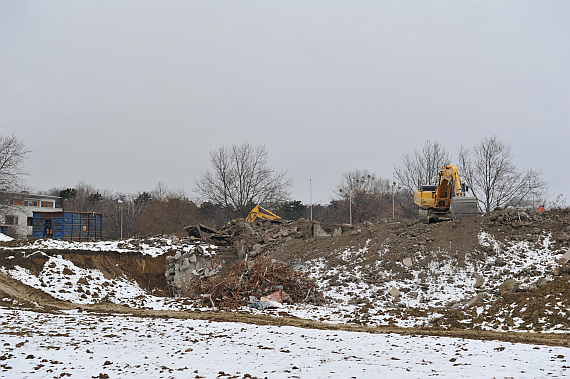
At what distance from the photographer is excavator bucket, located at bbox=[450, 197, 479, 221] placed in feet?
64.4

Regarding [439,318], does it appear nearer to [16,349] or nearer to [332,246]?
[332,246]

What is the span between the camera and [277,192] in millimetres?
38875

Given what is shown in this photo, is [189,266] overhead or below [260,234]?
below

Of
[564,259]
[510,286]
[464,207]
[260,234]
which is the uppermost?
[464,207]

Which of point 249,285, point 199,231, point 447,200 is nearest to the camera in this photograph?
point 249,285

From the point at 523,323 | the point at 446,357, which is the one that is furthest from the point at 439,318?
the point at 446,357

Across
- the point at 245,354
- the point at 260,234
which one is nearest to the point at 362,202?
the point at 260,234

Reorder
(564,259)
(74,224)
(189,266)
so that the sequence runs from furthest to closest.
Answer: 1. (74,224)
2. (189,266)
3. (564,259)

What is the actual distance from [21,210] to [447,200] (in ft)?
118

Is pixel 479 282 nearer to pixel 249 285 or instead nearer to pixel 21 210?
pixel 249 285

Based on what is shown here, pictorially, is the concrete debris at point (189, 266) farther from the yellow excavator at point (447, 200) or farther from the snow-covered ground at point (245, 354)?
the yellow excavator at point (447, 200)

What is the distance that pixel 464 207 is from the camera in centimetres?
1964

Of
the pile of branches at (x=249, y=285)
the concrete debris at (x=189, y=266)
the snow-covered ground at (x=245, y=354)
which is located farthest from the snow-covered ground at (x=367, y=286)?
the snow-covered ground at (x=245, y=354)

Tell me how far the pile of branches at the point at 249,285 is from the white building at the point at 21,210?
2423 centimetres
